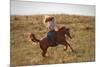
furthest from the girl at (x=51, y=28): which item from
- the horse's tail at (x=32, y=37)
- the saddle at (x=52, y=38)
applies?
the horse's tail at (x=32, y=37)

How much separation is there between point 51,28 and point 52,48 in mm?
223

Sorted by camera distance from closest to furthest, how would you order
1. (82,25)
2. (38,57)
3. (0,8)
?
(0,8) → (38,57) → (82,25)

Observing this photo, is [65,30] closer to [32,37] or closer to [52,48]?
[52,48]

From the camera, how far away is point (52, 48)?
1990mm

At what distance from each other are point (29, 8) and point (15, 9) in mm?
151

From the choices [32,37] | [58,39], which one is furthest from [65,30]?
[32,37]

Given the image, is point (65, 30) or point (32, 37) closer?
point (32, 37)

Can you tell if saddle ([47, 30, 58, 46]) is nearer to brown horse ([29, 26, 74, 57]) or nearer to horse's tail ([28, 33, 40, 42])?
brown horse ([29, 26, 74, 57])

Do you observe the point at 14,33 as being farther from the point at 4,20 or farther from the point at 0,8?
the point at 0,8

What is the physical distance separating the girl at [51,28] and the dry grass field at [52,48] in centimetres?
5

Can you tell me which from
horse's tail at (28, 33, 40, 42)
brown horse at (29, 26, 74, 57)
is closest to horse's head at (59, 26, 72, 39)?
brown horse at (29, 26, 74, 57)

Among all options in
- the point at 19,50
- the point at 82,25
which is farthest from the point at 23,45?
the point at 82,25

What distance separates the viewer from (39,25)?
6.40 feet

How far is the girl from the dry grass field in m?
0.05
